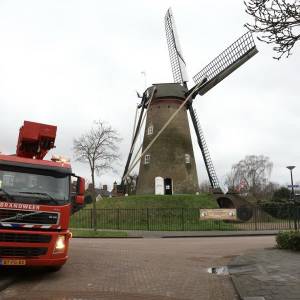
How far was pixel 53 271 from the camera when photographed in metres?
11.4

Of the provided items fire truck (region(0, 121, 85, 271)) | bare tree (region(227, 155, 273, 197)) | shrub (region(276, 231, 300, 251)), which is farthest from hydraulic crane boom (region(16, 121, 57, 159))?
bare tree (region(227, 155, 273, 197))

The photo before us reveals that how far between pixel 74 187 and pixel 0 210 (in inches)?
79.1

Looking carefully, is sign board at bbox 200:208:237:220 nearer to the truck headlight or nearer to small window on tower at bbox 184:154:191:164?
small window on tower at bbox 184:154:191:164

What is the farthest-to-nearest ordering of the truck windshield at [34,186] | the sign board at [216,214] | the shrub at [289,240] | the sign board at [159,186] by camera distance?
the sign board at [159,186]
the sign board at [216,214]
the shrub at [289,240]
the truck windshield at [34,186]

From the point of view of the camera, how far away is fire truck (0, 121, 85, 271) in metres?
9.88

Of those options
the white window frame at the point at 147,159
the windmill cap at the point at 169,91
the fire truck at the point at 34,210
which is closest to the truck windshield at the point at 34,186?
the fire truck at the point at 34,210

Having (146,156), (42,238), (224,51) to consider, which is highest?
(224,51)

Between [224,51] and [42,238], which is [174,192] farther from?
[42,238]

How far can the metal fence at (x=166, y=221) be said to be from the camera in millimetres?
33500

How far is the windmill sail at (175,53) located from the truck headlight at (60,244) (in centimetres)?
3350

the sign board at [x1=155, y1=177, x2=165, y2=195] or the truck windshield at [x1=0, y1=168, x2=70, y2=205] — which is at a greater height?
the sign board at [x1=155, y1=177, x2=165, y2=195]

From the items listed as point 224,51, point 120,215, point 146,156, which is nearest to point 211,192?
point 146,156

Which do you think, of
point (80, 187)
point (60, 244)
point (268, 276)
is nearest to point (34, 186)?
point (80, 187)

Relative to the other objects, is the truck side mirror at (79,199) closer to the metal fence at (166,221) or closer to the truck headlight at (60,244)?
the truck headlight at (60,244)
